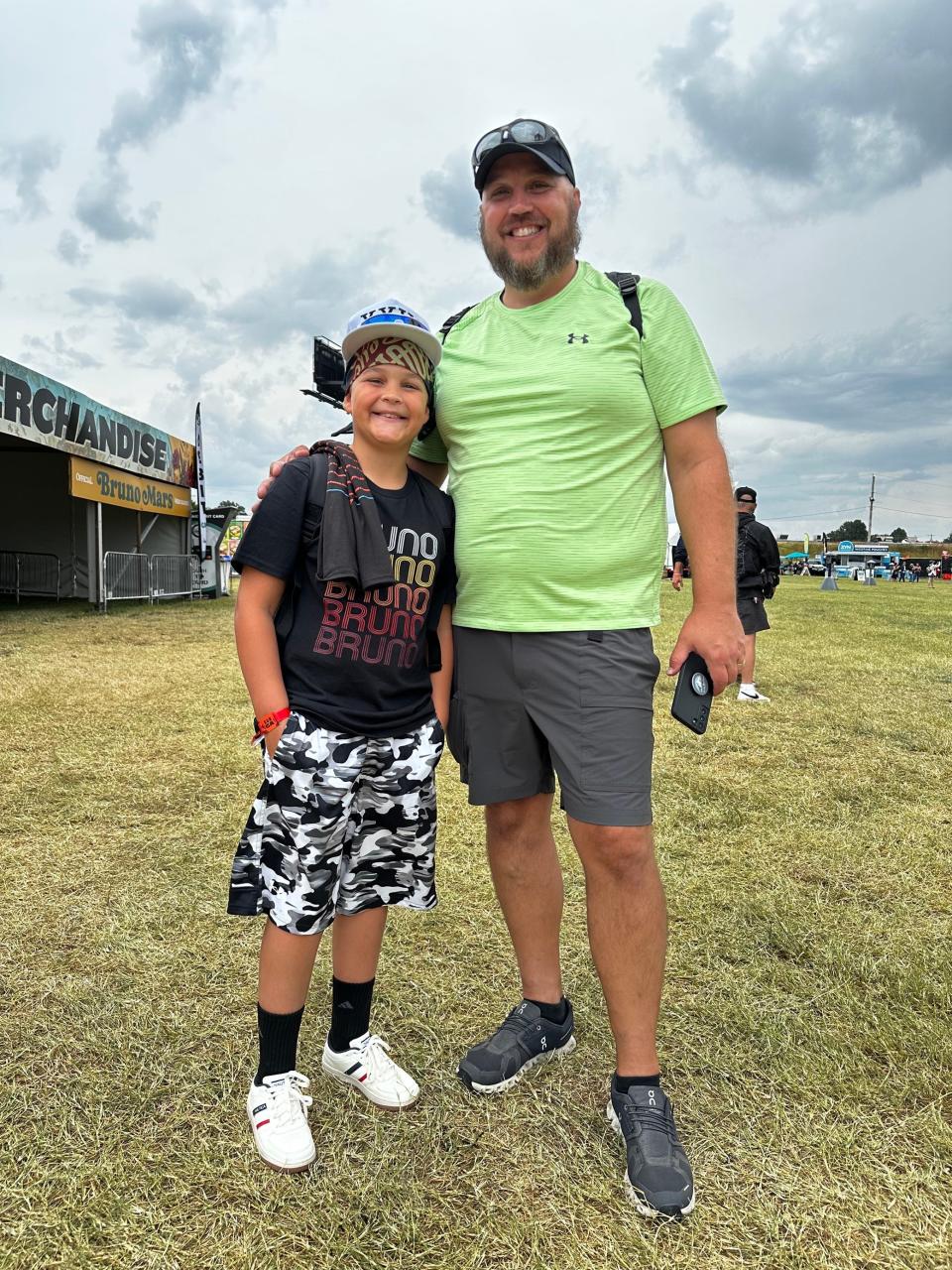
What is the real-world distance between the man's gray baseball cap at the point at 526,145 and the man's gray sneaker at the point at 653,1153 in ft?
7.52

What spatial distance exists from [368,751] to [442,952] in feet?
4.23

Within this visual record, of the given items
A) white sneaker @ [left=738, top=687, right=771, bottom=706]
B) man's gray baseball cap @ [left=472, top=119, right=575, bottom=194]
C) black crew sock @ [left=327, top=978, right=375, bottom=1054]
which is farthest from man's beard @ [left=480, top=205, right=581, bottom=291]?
white sneaker @ [left=738, top=687, right=771, bottom=706]

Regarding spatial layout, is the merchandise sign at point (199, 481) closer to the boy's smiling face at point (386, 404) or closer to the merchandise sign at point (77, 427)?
the merchandise sign at point (77, 427)

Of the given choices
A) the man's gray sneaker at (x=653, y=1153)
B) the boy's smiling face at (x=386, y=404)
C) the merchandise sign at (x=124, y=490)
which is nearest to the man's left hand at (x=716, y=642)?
the boy's smiling face at (x=386, y=404)

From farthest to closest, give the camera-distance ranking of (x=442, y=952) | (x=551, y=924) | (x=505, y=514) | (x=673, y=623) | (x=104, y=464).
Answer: (x=104, y=464)
(x=673, y=623)
(x=442, y=952)
(x=551, y=924)
(x=505, y=514)

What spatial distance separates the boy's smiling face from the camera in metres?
1.97

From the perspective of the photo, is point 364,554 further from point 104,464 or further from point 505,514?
point 104,464

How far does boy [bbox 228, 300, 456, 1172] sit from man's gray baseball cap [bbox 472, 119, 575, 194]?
Result: 0.47 m

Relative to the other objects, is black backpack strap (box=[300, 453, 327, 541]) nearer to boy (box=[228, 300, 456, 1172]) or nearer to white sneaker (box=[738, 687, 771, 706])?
boy (box=[228, 300, 456, 1172])

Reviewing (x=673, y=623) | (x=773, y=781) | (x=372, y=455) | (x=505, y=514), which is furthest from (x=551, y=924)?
(x=673, y=623)

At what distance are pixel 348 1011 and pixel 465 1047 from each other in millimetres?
428

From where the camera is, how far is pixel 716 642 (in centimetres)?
200

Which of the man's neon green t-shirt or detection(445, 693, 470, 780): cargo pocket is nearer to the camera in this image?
the man's neon green t-shirt

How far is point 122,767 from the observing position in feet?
17.0
